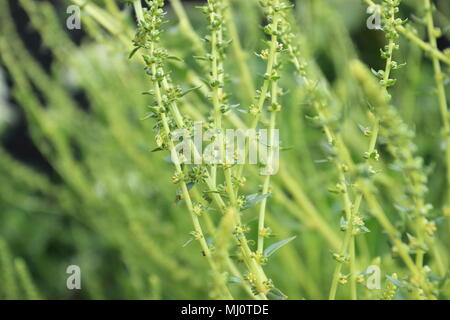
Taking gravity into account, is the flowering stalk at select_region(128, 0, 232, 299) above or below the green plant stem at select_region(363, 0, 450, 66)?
below

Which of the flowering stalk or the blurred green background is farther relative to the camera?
the blurred green background

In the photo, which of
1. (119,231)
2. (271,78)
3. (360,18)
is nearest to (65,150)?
(119,231)

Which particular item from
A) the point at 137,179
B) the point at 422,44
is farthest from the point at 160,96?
the point at 137,179

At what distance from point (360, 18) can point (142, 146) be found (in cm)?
96

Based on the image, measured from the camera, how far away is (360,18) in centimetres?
165

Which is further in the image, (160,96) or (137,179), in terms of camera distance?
(137,179)

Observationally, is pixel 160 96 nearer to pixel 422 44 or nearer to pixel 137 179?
pixel 422 44

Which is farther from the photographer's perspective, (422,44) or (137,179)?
(137,179)

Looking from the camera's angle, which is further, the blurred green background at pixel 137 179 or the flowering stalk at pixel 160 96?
the blurred green background at pixel 137 179

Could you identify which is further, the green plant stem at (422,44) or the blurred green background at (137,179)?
the blurred green background at (137,179)

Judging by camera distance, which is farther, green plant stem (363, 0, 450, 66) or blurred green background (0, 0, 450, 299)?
blurred green background (0, 0, 450, 299)

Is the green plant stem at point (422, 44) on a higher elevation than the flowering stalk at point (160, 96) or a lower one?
higher
